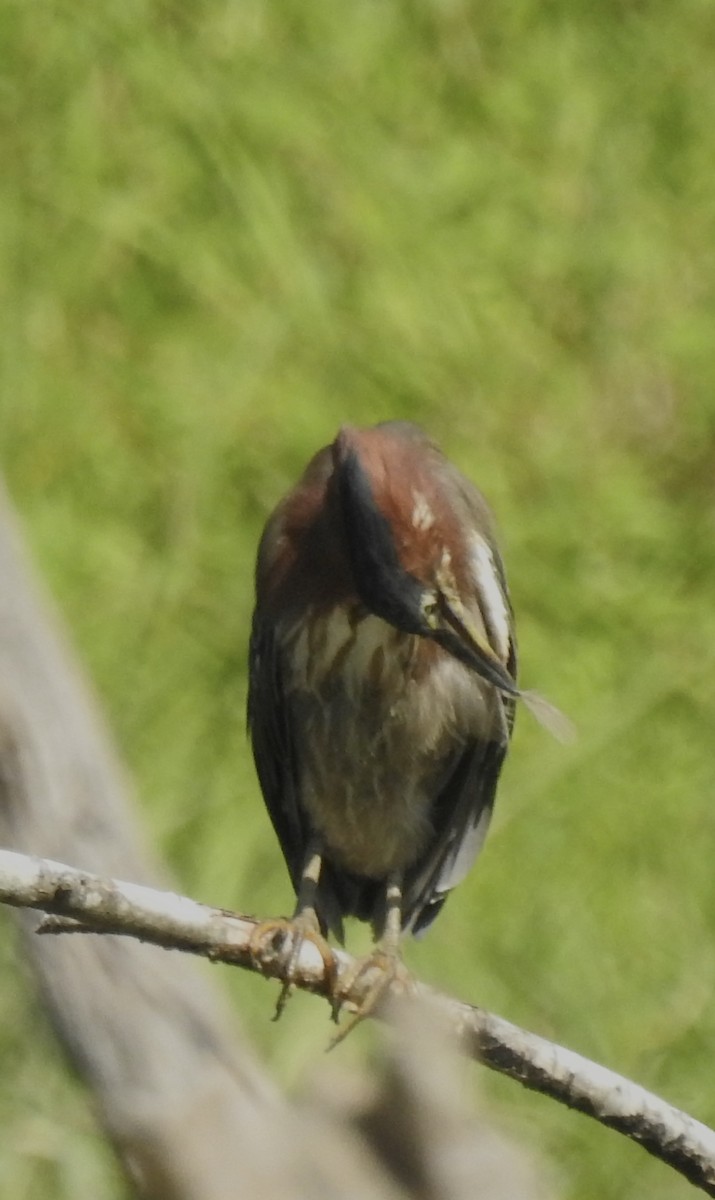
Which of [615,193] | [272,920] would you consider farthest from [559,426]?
[272,920]

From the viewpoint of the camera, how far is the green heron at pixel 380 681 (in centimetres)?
264

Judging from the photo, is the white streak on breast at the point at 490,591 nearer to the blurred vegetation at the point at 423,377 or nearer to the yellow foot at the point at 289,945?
the yellow foot at the point at 289,945

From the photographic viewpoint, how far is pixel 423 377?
5352 mm

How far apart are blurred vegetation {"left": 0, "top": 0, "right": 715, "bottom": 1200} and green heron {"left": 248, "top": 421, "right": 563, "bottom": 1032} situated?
1.36 metres

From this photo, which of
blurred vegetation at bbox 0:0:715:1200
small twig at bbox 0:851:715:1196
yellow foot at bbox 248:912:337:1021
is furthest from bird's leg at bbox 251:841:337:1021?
blurred vegetation at bbox 0:0:715:1200

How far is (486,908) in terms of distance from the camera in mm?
4785

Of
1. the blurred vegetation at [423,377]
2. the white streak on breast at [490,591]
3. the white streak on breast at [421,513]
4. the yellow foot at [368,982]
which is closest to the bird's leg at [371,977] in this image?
the yellow foot at [368,982]

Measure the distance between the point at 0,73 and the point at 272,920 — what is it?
130 inches

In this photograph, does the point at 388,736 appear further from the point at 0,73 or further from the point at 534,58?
the point at 534,58

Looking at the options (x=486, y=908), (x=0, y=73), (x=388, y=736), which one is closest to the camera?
(x=388, y=736)

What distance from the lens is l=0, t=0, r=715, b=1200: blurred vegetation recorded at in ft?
15.8

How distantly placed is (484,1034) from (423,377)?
324 centimetres

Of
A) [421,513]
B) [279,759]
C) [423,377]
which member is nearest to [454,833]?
[279,759]

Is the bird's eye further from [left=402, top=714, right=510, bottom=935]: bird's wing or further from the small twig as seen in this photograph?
[left=402, top=714, right=510, bottom=935]: bird's wing
